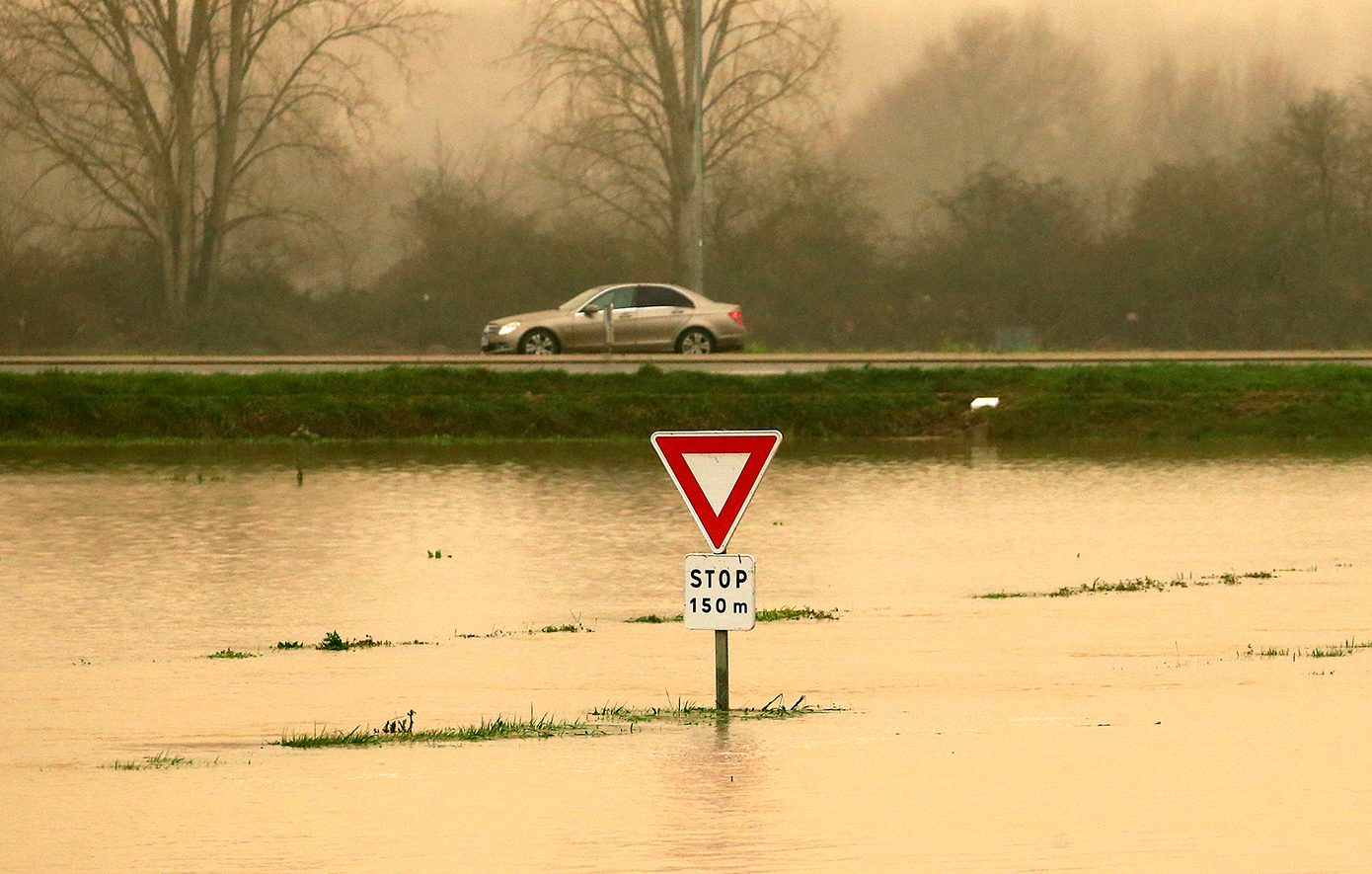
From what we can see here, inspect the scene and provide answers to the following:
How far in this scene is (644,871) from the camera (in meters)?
6.78

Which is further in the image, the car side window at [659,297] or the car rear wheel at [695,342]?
→ the car side window at [659,297]

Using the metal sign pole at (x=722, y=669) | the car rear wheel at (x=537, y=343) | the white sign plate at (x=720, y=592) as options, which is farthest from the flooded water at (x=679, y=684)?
the car rear wheel at (x=537, y=343)

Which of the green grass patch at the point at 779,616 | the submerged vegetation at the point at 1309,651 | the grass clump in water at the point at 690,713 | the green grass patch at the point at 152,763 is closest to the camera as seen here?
the green grass patch at the point at 152,763

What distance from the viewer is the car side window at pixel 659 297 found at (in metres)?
40.5

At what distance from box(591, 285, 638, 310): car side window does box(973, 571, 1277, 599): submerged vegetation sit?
977 inches

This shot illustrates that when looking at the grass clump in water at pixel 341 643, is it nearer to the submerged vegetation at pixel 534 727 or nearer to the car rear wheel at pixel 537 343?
the submerged vegetation at pixel 534 727

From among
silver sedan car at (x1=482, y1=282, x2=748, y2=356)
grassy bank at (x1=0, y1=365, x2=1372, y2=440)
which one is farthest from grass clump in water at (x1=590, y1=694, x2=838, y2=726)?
silver sedan car at (x1=482, y1=282, x2=748, y2=356)

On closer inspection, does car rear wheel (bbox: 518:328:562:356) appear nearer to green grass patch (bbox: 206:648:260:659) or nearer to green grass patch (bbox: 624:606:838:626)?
green grass patch (bbox: 624:606:838:626)

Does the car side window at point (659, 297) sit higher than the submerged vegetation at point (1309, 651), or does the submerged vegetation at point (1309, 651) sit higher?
the car side window at point (659, 297)

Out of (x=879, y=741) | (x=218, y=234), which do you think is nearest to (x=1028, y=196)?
(x=218, y=234)

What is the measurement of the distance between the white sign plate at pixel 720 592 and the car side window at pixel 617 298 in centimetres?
3053

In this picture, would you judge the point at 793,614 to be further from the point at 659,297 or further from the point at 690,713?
the point at 659,297

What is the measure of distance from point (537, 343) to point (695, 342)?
10.4ft

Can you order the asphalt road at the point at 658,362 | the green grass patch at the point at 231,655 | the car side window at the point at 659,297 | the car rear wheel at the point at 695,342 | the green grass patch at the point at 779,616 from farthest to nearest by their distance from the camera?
1. the car side window at the point at 659,297
2. the car rear wheel at the point at 695,342
3. the asphalt road at the point at 658,362
4. the green grass patch at the point at 779,616
5. the green grass patch at the point at 231,655
